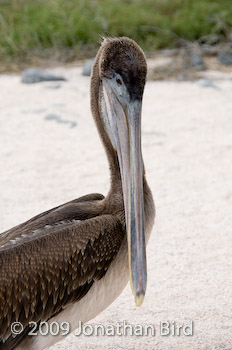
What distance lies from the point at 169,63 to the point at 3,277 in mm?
5708

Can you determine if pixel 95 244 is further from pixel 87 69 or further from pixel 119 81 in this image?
pixel 87 69

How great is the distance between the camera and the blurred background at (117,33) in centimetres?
761

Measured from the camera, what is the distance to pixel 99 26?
8.29 metres

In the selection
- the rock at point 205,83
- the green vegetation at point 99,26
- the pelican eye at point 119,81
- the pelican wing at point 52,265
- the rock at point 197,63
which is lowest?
the rock at point 205,83

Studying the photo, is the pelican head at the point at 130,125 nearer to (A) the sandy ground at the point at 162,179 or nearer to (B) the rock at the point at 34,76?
(A) the sandy ground at the point at 162,179

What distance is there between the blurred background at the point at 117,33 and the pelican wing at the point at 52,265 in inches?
201

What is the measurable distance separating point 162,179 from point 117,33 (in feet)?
13.6

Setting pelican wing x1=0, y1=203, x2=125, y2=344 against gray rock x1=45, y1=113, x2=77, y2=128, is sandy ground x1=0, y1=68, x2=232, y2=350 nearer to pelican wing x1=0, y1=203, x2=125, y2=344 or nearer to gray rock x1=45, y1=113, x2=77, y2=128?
gray rock x1=45, y1=113, x2=77, y2=128

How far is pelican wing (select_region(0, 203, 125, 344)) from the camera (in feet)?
7.00

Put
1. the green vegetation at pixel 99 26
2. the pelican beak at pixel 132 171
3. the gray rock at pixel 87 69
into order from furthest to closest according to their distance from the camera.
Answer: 1. the green vegetation at pixel 99 26
2. the gray rock at pixel 87 69
3. the pelican beak at pixel 132 171

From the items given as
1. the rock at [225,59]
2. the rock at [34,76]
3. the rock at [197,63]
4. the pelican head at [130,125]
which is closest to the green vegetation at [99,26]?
the rock at [225,59]

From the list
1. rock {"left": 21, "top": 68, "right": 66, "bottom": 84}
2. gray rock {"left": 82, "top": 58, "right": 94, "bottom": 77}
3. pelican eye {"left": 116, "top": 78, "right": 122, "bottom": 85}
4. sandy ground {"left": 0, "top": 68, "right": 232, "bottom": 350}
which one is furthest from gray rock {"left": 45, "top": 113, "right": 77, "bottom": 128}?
pelican eye {"left": 116, "top": 78, "right": 122, "bottom": 85}

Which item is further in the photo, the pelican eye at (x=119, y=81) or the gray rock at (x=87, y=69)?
the gray rock at (x=87, y=69)

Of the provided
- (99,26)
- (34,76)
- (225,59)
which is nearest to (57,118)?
(34,76)
